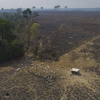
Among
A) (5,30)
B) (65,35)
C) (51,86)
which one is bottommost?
(51,86)

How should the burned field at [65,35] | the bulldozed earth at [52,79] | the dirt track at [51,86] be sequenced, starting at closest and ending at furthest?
the dirt track at [51,86]
the bulldozed earth at [52,79]
the burned field at [65,35]

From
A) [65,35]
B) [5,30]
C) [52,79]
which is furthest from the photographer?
[65,35]

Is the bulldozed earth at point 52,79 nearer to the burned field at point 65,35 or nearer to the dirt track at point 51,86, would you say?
the dirt track at point 51,86

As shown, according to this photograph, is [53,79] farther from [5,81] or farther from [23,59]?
[23,59]

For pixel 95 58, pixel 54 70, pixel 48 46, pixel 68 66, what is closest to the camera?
pixel 54 70

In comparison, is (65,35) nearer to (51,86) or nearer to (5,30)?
(5,30)

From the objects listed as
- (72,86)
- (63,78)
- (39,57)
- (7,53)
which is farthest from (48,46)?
(72,86)

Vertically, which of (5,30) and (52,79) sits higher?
(5,30)

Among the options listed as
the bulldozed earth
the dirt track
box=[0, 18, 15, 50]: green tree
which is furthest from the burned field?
the dirt track

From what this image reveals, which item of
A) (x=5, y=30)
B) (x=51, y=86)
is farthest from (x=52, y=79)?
(x=5, y=30)

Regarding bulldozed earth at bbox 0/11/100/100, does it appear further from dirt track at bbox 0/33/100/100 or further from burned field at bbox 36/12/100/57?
burned field at bbox 36/12/100/57

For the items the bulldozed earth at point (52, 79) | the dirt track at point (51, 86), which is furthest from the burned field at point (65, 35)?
the dirt track at point (51, 86)
